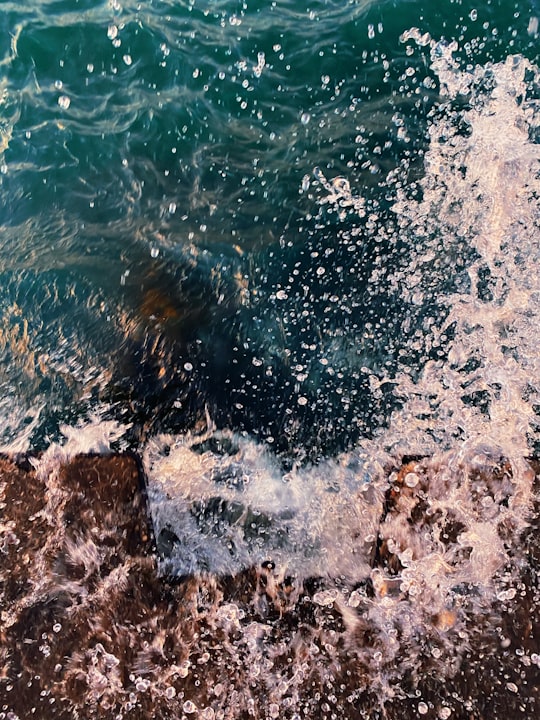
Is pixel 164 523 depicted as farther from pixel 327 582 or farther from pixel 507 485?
pixel 507 485

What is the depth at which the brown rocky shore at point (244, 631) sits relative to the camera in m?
2.73

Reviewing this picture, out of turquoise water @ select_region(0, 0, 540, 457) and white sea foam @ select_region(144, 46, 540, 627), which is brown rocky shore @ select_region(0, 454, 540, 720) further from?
turquoise water @ select_region(0, 0, 540, 457)

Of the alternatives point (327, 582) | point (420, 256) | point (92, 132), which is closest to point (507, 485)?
point (327, 582)

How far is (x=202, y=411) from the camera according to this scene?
3.72 metres

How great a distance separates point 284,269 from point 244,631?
99.0 inches

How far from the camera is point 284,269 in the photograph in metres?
3.93

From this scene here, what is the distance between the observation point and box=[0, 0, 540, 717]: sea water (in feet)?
10.8

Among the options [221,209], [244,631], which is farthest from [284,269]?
[244,631]

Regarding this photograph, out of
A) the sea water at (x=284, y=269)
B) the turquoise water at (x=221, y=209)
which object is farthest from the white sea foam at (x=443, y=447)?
the turquoise water at (x=221, y=209)

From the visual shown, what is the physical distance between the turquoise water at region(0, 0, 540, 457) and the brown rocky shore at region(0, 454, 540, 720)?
71 centimetres

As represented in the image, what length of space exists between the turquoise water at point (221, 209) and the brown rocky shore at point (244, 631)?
0.71 m

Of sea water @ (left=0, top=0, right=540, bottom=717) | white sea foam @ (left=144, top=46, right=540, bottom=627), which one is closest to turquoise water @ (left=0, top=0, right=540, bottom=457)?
sea water @ (left=0, top=0, right=540, bottom=717)

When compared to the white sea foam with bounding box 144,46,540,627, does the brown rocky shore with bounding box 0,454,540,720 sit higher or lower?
lower

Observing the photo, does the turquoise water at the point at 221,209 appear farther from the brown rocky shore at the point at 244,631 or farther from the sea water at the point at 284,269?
the brown rocky shore at the point at 244,631
